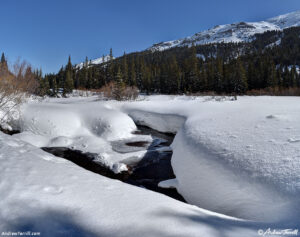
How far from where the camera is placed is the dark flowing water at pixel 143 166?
5.35 meters

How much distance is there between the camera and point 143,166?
657 cm

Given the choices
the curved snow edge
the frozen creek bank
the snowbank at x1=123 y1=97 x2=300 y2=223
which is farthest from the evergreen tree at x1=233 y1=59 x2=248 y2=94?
the curved snow edge

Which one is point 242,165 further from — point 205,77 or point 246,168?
point 205,77

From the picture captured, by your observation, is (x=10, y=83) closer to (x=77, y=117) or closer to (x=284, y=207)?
(x=77, y=117)

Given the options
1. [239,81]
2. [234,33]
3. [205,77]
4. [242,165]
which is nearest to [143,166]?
[242,165]

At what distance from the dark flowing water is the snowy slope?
209cm

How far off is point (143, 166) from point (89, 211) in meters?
4.57

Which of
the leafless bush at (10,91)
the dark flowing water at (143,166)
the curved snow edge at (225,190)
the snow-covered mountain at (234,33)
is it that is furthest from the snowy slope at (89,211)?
the snow-covered mountain at (234,33)

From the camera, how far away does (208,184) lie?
3.75 metres

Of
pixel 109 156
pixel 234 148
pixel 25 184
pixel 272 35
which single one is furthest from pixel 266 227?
pixel 272 35

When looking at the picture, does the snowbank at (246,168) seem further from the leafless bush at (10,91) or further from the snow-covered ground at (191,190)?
the leafless bush at (10,91)

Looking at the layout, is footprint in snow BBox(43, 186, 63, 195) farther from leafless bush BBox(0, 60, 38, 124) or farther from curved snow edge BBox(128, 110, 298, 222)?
leafless bush BBox(0, 60, 38, 124)

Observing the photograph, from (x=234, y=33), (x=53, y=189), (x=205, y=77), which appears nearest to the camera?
(x=53, y=189)

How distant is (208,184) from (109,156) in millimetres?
4643
